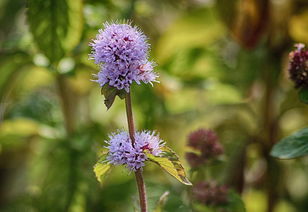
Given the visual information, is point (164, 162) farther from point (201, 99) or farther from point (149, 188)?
point (201, 99)

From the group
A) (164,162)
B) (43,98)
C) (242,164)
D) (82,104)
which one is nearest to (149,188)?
(164,162)

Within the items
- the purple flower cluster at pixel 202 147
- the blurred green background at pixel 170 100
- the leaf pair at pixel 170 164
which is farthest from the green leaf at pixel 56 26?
the leaf pair at pixel 170 164

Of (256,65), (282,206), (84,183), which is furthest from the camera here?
(282,206)

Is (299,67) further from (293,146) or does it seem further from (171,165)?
(171,165)

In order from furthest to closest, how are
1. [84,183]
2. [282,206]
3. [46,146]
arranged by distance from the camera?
[282,206] < [46,146] < [84,183]

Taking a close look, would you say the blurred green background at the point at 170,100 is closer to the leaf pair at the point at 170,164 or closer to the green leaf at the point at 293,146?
the green leaf at the point at 293,146

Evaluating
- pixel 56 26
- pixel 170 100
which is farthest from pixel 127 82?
pixel 170 100

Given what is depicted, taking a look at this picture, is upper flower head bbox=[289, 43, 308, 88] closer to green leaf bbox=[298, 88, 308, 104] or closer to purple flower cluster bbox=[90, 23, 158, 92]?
green leaf bbox=[298, 88, 308, 104]

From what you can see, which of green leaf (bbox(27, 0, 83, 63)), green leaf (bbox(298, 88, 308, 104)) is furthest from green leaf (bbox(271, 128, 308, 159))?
green leaf (bbox(27, 0, 83, 63))
